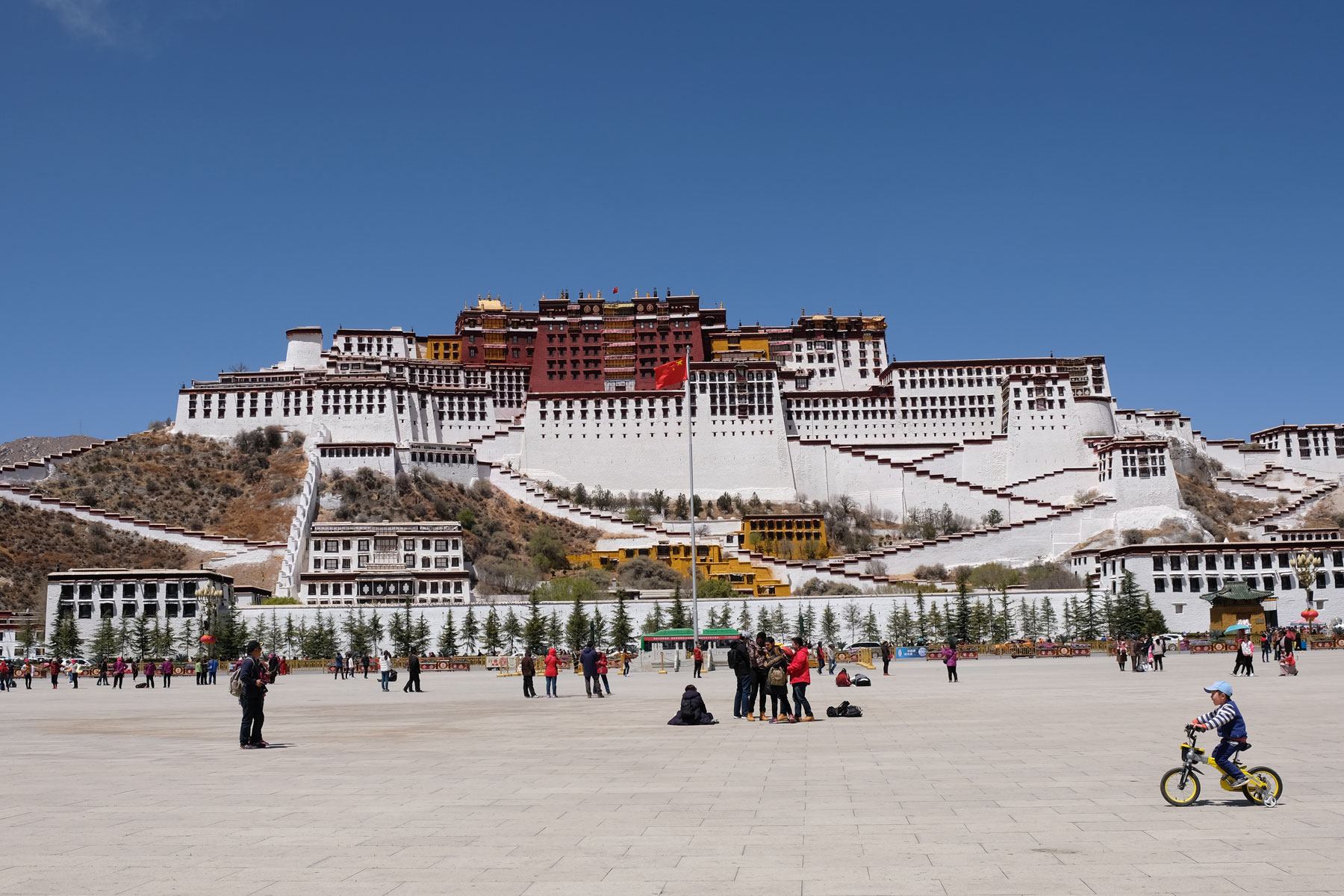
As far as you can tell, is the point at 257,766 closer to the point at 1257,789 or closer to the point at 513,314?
the point at 1257,789

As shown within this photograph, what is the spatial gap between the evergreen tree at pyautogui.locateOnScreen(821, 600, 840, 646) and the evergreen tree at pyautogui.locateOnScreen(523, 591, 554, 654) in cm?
1573

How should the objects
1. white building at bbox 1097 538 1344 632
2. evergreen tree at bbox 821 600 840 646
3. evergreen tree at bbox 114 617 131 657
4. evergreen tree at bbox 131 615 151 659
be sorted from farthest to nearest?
1. white building at bbox 1097 538 1344 632
2. evergreen tree at bbox 821 600 840 646
3. evergreen tree at bbox 114 617 131 657
4. evergreen tree at bbox 131 615 151 659

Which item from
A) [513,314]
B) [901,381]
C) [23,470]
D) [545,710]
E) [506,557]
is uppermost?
[513,314]

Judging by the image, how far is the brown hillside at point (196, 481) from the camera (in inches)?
3366

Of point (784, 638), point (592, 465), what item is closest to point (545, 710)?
point (784, 638)

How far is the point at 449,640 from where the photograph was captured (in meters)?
63.0

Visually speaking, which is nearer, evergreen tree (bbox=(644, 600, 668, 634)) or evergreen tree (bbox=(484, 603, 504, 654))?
evergreen tree (bbox=(484, 603, 504, 654))

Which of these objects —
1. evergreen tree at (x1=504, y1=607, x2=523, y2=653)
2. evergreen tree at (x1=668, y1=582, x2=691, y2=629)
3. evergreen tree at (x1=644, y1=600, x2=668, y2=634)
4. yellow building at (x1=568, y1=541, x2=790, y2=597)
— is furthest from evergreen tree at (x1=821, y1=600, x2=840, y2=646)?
evergreen tree at (x1=504, y1=607, x2=523, y2=653)

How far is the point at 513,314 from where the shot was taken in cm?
11462

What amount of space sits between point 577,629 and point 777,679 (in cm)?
4555

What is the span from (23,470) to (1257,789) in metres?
91.9

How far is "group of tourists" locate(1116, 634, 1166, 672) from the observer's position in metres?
35.1

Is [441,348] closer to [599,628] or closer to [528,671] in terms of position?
[599,628]

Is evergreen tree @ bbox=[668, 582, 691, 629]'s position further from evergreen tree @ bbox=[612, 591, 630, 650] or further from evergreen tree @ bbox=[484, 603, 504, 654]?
evergreen tree @ bbox=[484, 603, 504, 654]
